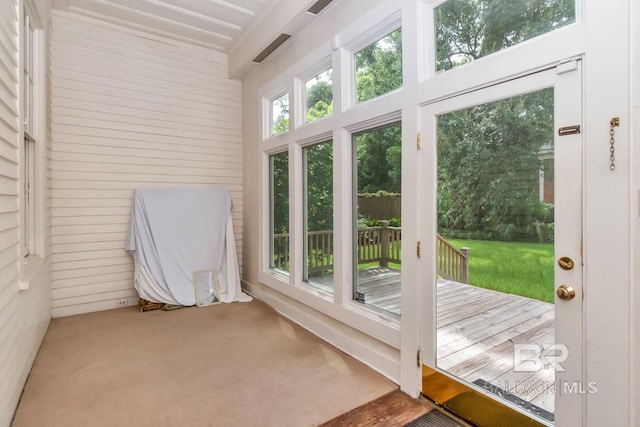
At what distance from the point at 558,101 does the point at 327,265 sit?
7.60 ft

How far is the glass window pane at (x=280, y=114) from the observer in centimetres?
408

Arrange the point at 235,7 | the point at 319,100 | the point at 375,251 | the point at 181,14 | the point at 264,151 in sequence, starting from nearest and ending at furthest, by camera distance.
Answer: the point at 375,251, the point at 319,100, the point at 235,7, the point at 181,14, the point at 264,151

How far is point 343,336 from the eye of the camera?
2.95m

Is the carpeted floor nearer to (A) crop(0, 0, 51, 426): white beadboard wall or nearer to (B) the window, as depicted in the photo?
(A) crop(0, 0, 51, 426): white beadboard wall

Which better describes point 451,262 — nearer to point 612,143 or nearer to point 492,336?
point 492,336

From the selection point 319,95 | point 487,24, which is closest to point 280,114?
point 319,95

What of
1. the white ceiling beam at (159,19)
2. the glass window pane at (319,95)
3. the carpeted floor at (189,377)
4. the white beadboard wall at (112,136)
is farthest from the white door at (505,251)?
the white beadboard wall at (112,136)

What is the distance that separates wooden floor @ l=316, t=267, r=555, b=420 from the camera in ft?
5.69

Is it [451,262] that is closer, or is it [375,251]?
[451,262]

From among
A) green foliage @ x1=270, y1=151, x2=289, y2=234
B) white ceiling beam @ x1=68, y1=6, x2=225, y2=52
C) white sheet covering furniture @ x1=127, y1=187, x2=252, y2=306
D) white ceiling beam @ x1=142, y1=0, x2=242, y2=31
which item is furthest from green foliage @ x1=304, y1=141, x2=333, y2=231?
white ceiling beam @ x1=68, y1=6, x2=225, y2=52

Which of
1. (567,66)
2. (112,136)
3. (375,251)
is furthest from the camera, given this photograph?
(112,136)

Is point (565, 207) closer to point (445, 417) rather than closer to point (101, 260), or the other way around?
point (445, 417)

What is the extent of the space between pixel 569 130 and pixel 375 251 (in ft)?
5.29

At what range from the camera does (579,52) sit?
151cm
